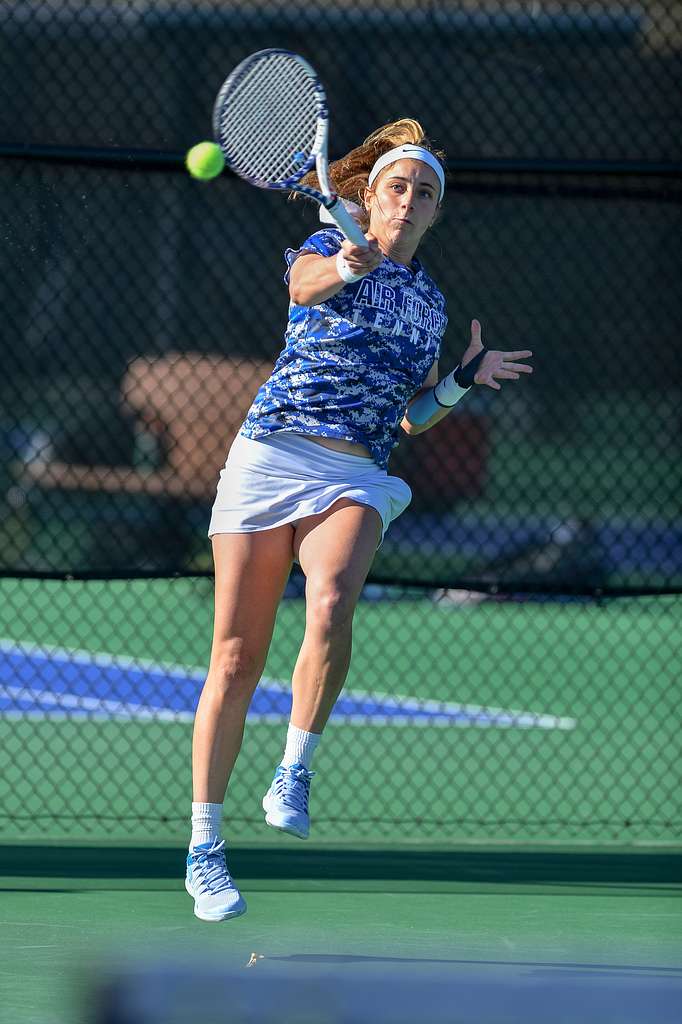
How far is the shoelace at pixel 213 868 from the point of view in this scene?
11.8ft

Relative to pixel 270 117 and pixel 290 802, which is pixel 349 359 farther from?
pixel 290 802

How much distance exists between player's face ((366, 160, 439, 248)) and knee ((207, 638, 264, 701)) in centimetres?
102

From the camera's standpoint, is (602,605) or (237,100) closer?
(237,100)

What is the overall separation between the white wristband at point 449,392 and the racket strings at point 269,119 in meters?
0.64

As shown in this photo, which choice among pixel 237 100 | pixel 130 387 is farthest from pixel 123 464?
pixel 237 100

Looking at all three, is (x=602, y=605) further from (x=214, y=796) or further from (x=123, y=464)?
(x=123, y=464)

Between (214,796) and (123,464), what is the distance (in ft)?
25.8

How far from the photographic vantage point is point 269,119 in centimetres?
387

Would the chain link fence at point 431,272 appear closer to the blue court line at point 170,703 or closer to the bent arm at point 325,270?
the blue court line at point 170,703

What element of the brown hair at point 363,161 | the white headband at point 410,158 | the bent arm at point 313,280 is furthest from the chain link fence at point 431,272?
the bent arm at point 313,280

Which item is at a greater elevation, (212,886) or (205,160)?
(205,160)

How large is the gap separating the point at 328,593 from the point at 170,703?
4247mm

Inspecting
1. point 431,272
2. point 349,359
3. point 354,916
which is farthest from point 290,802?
point 431,272

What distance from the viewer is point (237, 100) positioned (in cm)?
387
